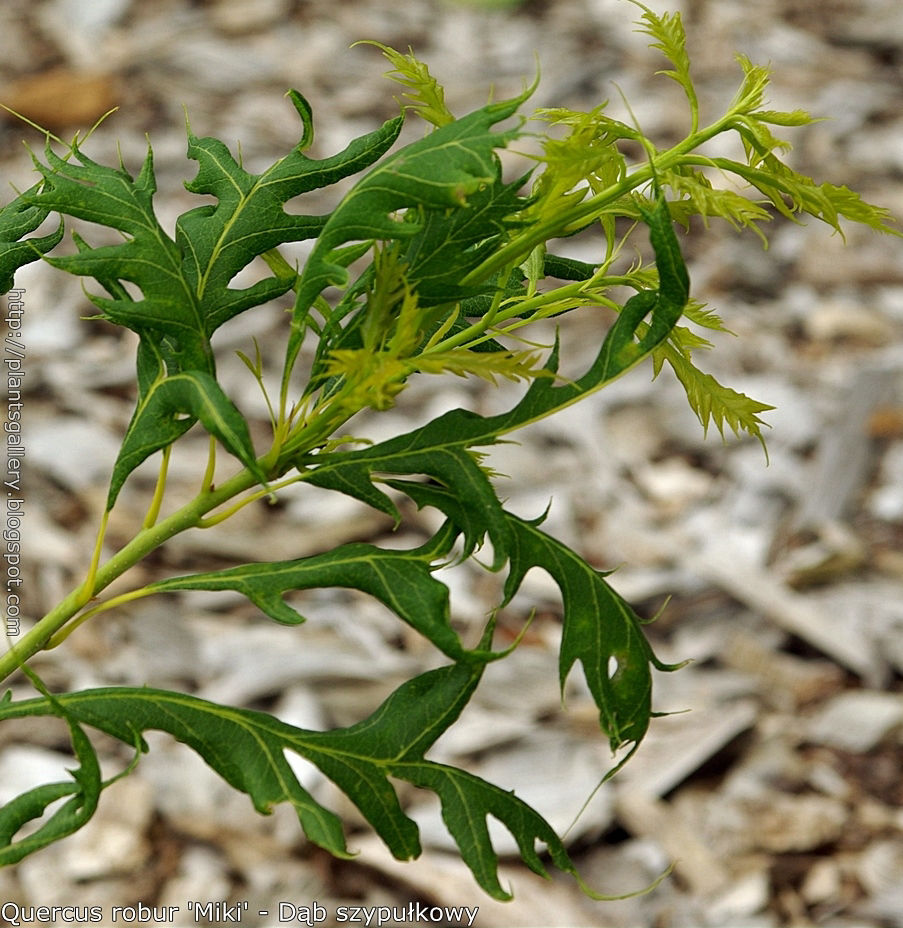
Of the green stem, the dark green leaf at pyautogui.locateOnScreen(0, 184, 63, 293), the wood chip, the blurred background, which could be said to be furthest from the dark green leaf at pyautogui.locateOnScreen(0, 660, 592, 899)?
the wood chip

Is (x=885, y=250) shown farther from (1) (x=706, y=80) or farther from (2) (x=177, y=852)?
(2) (x=177, y=852)

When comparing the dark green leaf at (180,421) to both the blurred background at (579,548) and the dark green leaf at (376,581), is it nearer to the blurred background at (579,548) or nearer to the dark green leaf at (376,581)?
the dark green leaf at (376,581)

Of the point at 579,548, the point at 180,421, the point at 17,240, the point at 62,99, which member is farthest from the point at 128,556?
the point at 62,99

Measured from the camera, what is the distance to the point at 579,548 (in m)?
1.93

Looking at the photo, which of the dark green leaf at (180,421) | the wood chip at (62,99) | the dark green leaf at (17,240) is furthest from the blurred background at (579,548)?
the dark green leaf at (180,421)

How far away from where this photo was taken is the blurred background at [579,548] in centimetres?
146

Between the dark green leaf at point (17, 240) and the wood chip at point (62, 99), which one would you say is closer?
the dark green leaf at point (17, 240)

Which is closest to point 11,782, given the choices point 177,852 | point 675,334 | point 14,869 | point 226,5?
point 14,869

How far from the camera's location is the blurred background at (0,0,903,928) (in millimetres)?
1458

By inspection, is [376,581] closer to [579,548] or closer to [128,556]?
[128,556]

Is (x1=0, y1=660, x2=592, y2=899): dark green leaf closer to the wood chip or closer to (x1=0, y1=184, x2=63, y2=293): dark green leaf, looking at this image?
(x1=0, y1=184, x2=63, y2=293): dark green leaf

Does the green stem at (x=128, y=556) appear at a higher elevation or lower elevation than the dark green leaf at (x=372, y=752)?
higher

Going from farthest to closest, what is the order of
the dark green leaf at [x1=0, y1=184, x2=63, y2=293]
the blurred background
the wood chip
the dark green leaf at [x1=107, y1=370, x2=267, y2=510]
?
the wood chip → the blurred background → the dark green leaf at [x1=0, y1=184, x2=63, y2=293] → the dark green leaf at [x1=107, y1=370, x2=267, y2=510]

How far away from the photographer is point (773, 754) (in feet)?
5.36
